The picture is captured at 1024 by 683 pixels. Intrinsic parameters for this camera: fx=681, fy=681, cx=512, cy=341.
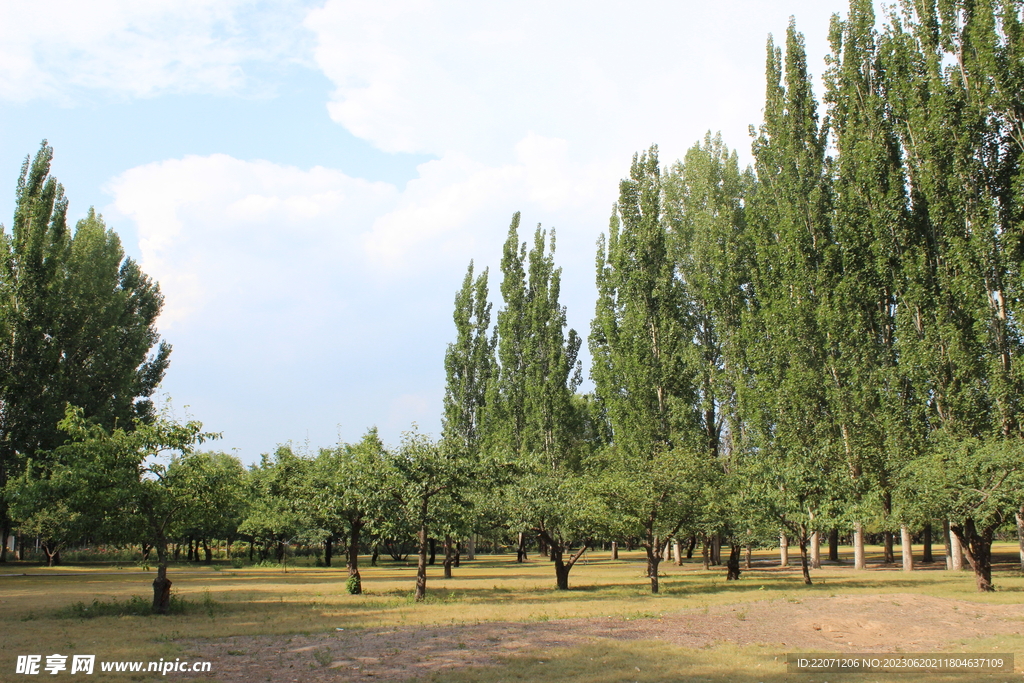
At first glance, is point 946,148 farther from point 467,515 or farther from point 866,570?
point 467,515

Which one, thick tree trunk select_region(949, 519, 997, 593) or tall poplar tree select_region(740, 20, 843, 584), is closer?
thick tree trunk select_region(949, 519, 997, 593)

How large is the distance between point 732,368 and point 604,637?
2566 cm

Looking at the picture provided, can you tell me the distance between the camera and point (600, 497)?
23.4 metres

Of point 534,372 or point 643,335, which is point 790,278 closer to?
point 643,335

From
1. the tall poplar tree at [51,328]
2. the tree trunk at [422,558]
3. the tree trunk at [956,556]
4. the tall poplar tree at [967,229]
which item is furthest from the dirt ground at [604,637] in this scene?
the tall poplar tree at [51,328]

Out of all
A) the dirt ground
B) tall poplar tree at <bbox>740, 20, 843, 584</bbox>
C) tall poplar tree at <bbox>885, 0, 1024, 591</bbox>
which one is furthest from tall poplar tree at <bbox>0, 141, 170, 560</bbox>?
tall poplar tree at <bbox>885, 0, 1024, 591</bbox>

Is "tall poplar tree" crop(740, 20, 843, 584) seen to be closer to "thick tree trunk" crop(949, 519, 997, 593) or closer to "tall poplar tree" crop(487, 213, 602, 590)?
"thick tree trunk" crop(949, 519, 997, 593)

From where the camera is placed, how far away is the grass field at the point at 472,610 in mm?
10438

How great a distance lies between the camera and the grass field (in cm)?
1044

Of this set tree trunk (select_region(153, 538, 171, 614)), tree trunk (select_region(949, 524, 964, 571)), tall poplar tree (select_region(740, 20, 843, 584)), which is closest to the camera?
tree trunk (select_region(153, 538, 171, 614))

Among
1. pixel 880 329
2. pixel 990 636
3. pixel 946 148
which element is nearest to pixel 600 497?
pixel 990 636

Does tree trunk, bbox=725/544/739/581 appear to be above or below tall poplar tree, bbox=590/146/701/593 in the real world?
below

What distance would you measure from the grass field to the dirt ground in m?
0.46

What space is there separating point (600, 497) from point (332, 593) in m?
9.73
